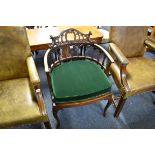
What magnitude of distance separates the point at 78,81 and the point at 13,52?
1.93 feet

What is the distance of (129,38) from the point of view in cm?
166

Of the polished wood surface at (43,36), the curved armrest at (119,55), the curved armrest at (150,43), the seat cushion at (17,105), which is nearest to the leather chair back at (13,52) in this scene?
the seat cushion at (17,105)

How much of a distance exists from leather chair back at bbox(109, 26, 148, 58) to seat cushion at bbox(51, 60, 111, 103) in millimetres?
345

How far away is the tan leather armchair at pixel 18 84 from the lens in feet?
3.75

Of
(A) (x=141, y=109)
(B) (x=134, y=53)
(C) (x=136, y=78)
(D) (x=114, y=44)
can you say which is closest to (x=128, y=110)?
(A) (x=141, y=109)

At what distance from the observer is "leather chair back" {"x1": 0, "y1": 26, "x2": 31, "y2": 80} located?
1279mm

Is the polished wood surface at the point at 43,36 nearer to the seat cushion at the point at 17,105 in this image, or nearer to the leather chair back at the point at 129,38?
the leather chair back at the point at 129,38

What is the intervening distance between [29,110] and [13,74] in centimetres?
43

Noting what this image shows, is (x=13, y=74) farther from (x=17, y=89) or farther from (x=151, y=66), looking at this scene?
(x=151, y=66)

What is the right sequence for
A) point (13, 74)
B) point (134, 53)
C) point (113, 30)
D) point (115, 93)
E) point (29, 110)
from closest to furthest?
point (29, 110), point (13, 74), point (113, 30), point (134, 53), point (115, 93)

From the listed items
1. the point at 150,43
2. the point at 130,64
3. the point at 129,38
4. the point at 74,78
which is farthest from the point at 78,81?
the point at 150,43

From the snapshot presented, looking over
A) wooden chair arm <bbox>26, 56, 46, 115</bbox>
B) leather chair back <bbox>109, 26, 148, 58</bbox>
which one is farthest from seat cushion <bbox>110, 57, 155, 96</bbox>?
wooden chair arm <bbox>26, 56, 46, 115</bbox>

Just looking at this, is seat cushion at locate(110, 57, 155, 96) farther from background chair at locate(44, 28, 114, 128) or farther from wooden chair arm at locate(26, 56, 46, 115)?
wooden chair arm at locate(26, 56, 46, 115)
